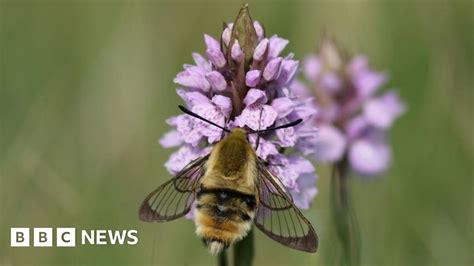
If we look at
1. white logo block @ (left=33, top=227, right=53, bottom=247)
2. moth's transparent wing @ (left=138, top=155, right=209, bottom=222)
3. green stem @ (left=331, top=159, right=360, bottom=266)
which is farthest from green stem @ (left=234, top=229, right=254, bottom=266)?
white logo block @ (left=33, top=227, right=53, bottom=247)

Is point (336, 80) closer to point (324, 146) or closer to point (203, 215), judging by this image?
point (324, 146)

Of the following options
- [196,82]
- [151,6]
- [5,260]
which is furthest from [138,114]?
→ [196,82]

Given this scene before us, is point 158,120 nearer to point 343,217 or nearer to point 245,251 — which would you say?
point 343,217

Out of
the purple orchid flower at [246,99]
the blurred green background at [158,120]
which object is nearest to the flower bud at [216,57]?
the purple orchid flower at [246,99]

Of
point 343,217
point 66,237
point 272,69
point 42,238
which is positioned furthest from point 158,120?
point 272,69

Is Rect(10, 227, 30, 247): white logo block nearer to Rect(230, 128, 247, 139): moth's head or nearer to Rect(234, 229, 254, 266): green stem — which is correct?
Rect(234, 229, 254, 266): green stem

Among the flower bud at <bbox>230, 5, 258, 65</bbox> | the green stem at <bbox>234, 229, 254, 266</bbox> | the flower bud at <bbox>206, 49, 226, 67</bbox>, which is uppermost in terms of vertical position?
the flower bud at <bbox>230, 5, 258, 65</bbox>
